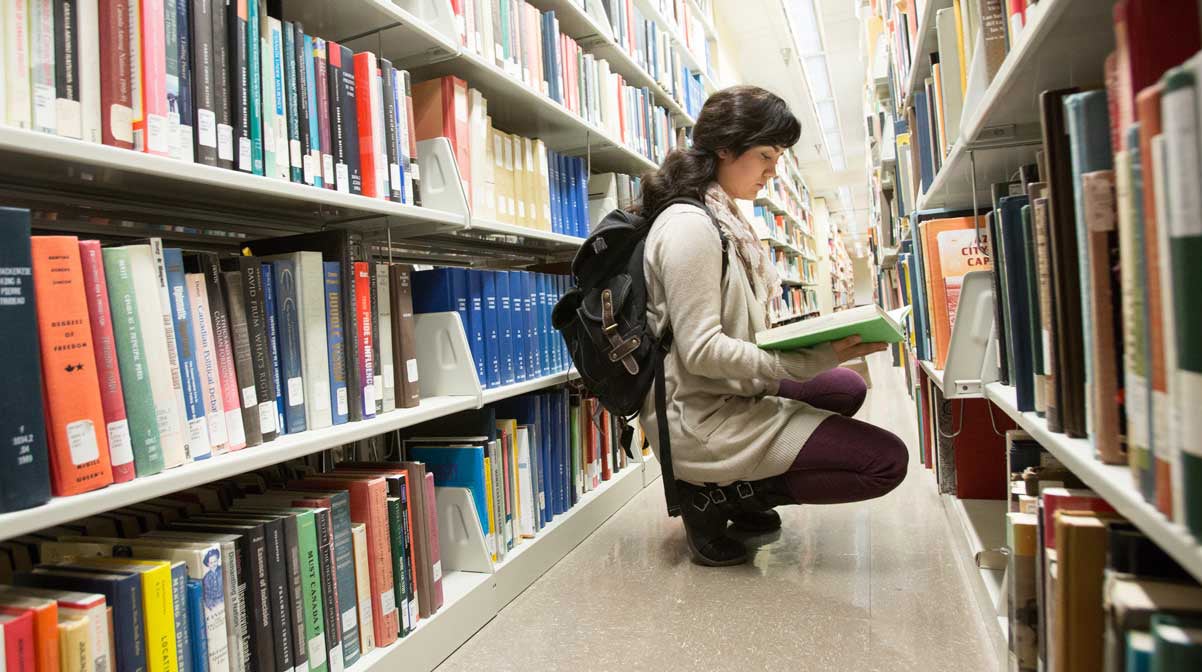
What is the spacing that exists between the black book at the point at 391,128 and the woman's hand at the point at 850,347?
0.97 m

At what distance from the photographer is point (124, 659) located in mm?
823

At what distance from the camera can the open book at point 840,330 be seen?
135 centimetres

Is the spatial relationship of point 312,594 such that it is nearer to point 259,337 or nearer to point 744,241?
point 259,337

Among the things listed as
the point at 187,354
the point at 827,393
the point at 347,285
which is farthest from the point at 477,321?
the point at 827,393

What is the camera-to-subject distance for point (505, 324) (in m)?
1.81

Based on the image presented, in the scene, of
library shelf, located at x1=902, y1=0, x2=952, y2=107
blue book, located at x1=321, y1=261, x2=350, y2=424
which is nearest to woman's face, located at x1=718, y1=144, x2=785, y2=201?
library shelf, located at x1=902, y1=0, x2=952, y2=107

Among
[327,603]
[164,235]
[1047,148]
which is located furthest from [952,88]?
[164,235]

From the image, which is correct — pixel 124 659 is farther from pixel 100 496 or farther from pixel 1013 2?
pixel 1013 2

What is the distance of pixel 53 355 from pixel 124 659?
364mm

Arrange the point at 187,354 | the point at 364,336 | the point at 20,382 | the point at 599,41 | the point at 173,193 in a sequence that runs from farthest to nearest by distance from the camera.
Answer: the point at 599,41, the point at 364,336, the point at 173,193, the point at 187,354, the point at 20,382

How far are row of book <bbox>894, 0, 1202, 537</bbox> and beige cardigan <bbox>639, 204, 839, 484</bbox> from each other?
777 mm

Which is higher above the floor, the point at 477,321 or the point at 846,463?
the point at 477,321

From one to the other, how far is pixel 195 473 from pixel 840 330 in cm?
112

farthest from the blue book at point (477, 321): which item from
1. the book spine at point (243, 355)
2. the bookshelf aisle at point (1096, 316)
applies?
the bookshelf aisle at point (1096, 316)
